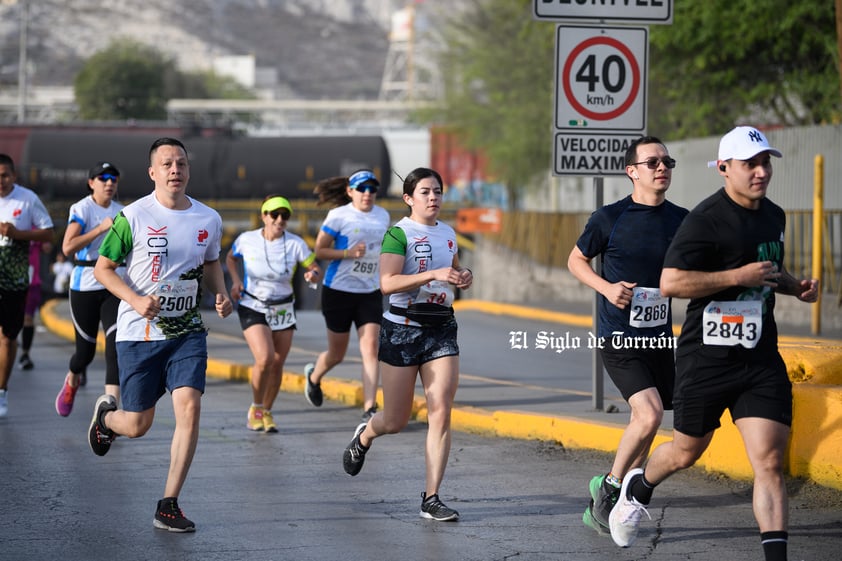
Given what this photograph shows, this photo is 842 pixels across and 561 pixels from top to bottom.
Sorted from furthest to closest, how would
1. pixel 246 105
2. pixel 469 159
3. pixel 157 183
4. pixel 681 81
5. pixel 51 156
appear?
pixel 246 105 < pixel 469 159 < pixel 51 156 < pixel 681 81 < pixel 157 183

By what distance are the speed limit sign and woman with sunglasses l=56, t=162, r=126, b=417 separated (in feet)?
12.0

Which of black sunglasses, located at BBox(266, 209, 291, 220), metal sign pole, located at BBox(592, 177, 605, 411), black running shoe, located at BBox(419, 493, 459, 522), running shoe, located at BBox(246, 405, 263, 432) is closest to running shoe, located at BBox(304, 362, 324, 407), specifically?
running shoe, located at BBox(246, 405, 263, 432)

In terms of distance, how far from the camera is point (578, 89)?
36.1 ft

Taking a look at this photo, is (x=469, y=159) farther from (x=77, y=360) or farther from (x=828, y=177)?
(x=77, y=360)

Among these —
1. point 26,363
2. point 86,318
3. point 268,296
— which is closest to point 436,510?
point 268,296

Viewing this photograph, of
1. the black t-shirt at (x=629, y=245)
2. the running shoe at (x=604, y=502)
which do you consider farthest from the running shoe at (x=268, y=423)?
the running shoe at (x=604, y=502)

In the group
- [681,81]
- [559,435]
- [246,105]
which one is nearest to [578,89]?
[559,435]

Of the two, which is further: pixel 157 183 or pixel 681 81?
pixel 681 81

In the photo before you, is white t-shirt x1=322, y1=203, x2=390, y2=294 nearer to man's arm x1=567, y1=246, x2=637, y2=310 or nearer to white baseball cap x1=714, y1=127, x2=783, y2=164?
man's arm x1=567, y1=246, x2=637, y2=310

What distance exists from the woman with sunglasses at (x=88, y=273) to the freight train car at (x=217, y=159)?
33040mm

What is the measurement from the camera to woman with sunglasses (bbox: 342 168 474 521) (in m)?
7.82

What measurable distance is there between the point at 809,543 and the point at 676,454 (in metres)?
1.01

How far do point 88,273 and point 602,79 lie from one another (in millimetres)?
4277

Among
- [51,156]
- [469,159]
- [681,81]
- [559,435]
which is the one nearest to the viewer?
[559,435]
